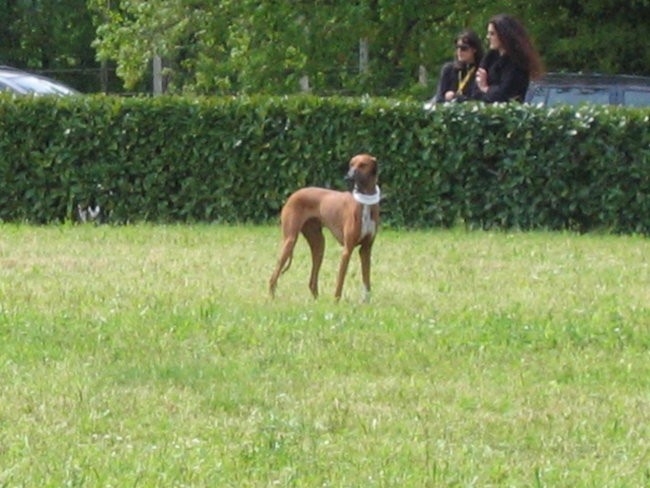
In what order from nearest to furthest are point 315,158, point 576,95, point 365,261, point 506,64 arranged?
point 365,261
point 506,64
point 315,158
point 576,95

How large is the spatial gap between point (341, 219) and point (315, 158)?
591 cm

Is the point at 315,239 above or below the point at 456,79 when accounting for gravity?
below

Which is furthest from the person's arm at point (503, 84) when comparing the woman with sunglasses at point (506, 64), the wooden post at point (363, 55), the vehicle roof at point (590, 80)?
the wooden post at point (363, 55)

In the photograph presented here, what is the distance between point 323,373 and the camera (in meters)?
8.59

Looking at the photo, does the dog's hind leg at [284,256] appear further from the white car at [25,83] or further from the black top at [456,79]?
the white car at [25,83]

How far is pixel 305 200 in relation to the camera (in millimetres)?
11000

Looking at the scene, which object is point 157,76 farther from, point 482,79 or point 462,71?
point 482,79

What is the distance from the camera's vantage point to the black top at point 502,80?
1588 cm

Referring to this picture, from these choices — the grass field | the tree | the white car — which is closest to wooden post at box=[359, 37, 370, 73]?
the white car

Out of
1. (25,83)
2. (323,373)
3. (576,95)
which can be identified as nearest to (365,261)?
(323,373)

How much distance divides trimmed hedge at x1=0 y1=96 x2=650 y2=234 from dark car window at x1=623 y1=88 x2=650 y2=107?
238 cm

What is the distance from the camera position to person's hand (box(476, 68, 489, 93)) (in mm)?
15970

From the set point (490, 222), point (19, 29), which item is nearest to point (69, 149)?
point (490, 222)

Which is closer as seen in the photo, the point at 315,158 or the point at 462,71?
the point at 462,71
